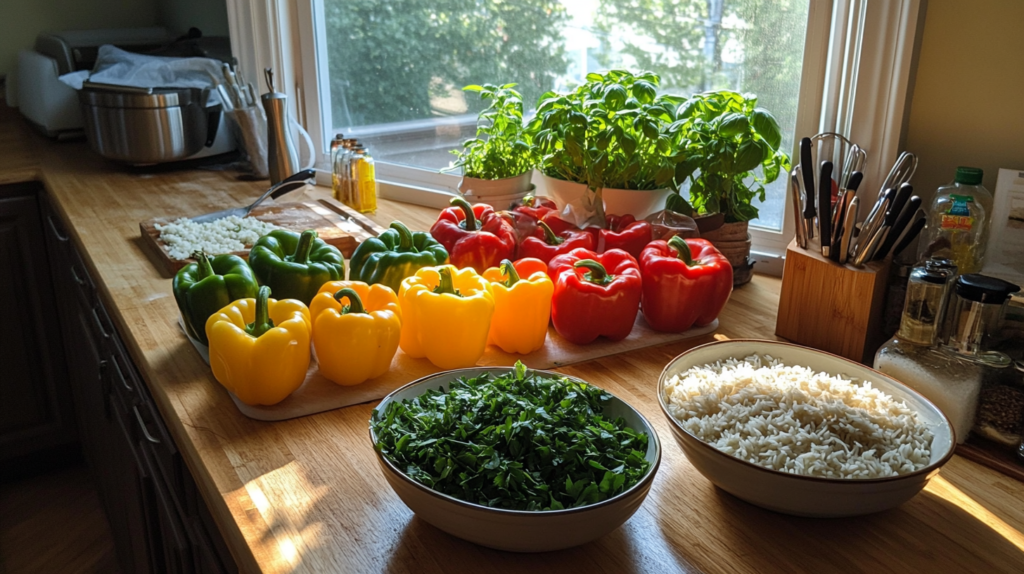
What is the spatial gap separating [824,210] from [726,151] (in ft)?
0.90

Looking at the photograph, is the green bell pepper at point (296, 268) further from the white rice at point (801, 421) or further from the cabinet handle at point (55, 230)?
the cabinet handle at point (55, 230)

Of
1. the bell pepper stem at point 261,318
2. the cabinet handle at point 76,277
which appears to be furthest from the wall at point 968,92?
the cabinet handle at point 76,277

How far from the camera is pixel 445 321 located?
1089mm

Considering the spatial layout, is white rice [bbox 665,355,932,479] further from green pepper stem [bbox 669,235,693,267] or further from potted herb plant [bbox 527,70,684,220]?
potted herb plant [bbox 527,70,684,220]

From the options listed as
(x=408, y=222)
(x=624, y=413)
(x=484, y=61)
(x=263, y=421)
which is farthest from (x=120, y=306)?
(x=484, y=61)

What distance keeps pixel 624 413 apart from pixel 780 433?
0.16m

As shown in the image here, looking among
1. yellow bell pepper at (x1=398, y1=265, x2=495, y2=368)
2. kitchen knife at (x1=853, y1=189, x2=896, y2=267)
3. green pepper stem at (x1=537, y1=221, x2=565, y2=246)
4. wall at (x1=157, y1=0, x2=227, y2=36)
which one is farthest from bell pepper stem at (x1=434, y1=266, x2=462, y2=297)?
wall at (x1=157, y1=0, x2=227, y2=36)

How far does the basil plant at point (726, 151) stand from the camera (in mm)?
1329

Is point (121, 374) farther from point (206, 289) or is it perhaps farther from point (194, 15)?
point (194, 15)

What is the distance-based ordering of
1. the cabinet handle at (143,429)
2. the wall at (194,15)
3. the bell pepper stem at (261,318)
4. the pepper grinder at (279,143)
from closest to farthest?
1. the bell pepper stem at (261,318)
2. the cabinet handle at (143,429)
3. the pepper grinder at (279,143)
4. the wall at (194,15)

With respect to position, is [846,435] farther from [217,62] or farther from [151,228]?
[217,62]

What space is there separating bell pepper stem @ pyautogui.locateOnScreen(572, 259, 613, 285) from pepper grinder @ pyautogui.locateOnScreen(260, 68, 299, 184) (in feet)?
3.77

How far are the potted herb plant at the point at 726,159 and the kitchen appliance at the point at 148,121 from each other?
1371 millimetres

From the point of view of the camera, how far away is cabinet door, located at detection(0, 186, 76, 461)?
2.19m
